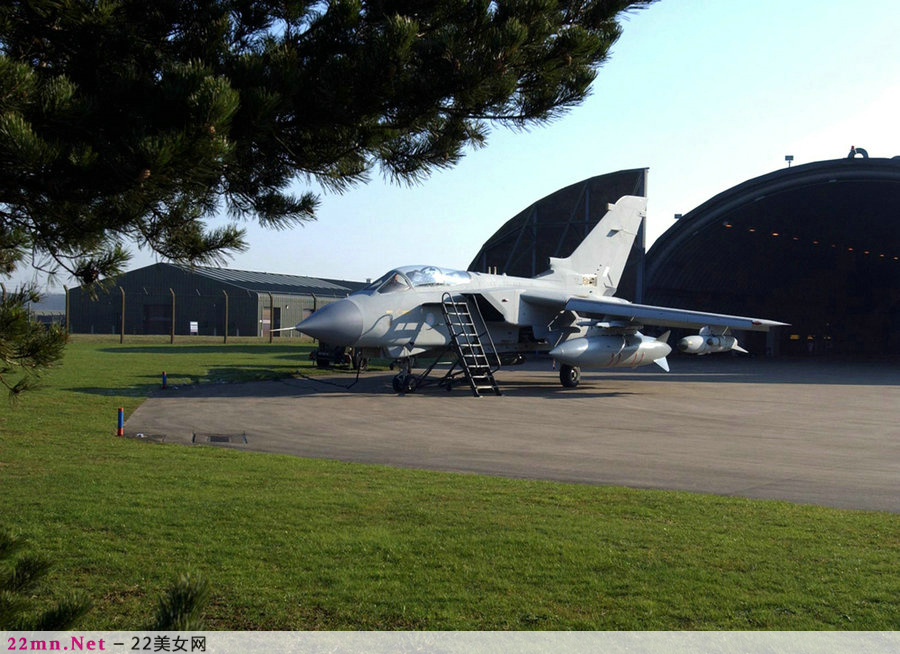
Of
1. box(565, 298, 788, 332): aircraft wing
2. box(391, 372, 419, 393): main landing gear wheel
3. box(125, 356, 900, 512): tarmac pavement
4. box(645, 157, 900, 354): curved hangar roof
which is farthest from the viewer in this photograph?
box(645, 157, 900, 354): curved hangar roof

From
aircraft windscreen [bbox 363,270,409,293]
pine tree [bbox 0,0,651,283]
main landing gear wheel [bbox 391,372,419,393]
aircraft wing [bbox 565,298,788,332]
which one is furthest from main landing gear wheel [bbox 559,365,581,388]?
pine tree [bbox 0,0,651,283]

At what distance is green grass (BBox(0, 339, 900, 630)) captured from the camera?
4.98m

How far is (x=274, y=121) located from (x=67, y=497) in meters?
5.23

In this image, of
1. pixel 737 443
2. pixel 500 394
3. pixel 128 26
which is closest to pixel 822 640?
pixel 128 26

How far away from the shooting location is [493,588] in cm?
539

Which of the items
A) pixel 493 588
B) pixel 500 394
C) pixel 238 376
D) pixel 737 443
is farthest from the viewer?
pixel 238 376

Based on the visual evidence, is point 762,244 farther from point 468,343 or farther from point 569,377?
point 468,343

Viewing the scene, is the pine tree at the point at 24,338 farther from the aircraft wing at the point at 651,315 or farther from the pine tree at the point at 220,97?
the aircraft wing at the point at 651,315

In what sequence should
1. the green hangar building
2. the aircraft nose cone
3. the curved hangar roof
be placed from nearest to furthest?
1. the aircraft nose cone
2. the curved hangar roof
3. the green hangar building

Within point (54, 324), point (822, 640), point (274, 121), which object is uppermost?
point (274, 121)

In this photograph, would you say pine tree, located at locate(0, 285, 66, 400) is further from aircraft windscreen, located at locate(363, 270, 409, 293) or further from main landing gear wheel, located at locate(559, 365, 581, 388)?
main landing gear wheel, located at locate(559, 365, 581, 388)

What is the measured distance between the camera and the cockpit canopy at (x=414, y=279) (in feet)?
67.2

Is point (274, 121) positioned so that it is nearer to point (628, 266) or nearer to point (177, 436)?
point (177, 436)

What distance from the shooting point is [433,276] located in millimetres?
21422
